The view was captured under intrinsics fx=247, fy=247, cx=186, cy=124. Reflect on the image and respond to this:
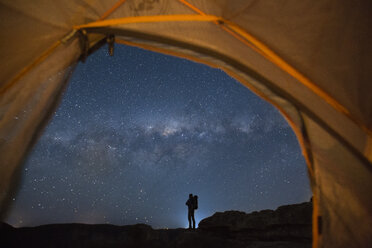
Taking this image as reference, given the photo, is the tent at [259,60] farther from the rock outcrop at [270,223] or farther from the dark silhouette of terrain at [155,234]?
the rock outcrop at [270,223]

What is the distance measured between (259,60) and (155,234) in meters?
9.78

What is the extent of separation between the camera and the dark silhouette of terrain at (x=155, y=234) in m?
9.78

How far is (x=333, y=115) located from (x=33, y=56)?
2.51m

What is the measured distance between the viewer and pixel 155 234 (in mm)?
10352

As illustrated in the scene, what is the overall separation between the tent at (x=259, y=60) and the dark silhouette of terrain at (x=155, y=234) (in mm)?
7787

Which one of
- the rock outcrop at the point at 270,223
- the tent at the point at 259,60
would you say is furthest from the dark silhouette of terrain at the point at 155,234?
the tent at the point at 259,60

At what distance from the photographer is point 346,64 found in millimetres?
1813

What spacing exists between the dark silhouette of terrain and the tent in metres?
7.79

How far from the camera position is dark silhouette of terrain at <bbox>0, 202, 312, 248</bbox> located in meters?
9.78

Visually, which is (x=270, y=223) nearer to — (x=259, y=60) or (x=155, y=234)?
(x=155, y=234)

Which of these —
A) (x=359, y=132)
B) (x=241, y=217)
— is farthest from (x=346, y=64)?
(x=241, y=217)

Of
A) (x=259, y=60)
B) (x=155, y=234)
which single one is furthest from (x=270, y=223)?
(x=259, y=60)

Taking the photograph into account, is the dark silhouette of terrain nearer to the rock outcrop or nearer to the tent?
the rock outcrop

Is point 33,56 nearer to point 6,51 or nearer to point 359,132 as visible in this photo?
point 6,51
